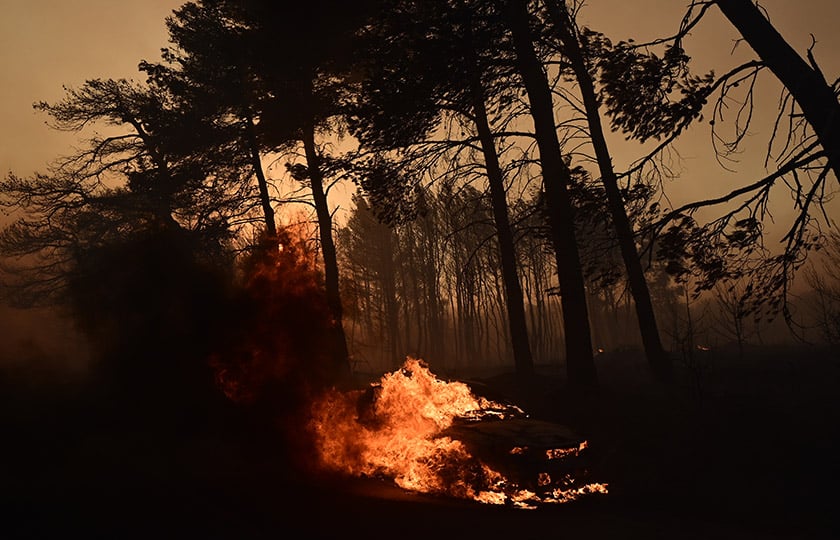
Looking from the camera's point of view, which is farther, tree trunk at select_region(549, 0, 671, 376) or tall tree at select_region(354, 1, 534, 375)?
tree trunk at select_region(549, 0, 671, 376)

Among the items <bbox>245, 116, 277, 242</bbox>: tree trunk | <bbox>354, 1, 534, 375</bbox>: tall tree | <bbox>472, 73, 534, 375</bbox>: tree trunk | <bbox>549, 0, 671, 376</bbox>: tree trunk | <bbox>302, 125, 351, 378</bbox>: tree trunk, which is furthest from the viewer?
<bbox>245, 116, 277, 242</bbox>: tree trunk

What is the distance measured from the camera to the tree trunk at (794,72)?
22.4 ft

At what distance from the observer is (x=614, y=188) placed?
43.9 ft

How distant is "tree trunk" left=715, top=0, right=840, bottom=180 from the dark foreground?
4.54 meters

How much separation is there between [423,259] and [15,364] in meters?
34.5

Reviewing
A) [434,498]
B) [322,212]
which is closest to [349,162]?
[322,212]

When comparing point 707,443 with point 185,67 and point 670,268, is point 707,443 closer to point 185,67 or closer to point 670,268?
point 670,268

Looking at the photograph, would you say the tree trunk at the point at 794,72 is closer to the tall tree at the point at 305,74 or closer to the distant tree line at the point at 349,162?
the distant tree line at the point at 349,162

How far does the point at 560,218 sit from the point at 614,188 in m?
2.69

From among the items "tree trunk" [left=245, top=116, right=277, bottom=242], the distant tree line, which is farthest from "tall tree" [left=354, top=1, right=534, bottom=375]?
"tree trunk" [left=245, top=116, right=277, bottom=242]

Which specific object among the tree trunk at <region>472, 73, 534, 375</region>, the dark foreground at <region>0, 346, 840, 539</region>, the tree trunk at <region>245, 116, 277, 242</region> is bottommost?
the dark foreground at <region>0, 346, 840, 539</region>

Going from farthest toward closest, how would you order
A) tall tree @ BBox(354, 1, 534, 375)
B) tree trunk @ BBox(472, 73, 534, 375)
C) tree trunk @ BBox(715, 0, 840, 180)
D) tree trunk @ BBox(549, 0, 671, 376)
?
tree trunk @ BBox(472, 73, 534, 375)
tree trunk @ BBox(549, 0, 671, 376)
tall tree @ BBox(354, 1, 534, 375)
tree trunk @ BBox(715, 0, 840, 180)

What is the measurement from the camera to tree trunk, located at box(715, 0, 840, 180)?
22.4 ft

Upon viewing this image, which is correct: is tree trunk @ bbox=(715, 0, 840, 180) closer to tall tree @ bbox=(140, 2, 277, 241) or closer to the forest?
the forest
